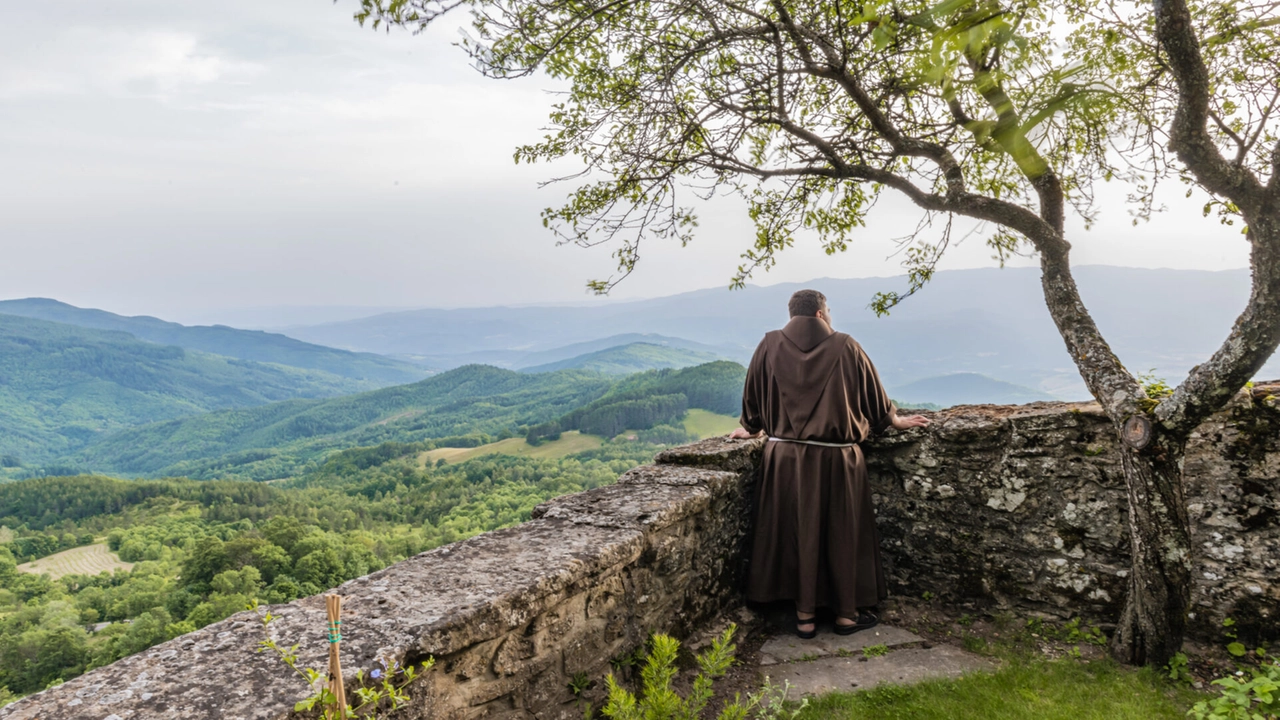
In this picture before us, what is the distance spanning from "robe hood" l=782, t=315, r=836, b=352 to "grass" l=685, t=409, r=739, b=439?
310 feet

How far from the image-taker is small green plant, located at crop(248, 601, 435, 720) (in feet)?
5.84

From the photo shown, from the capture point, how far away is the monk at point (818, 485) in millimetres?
3908

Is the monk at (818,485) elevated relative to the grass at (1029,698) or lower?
elevated

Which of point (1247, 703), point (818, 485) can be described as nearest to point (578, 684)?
point (818, 485)

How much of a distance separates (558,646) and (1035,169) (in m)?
2.42

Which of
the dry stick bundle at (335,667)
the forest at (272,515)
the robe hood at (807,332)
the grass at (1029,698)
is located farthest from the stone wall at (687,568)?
the robe hood at (807,332)

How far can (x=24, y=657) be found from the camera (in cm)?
4466

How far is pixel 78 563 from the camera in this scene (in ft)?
239

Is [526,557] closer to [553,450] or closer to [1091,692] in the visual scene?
[1091,692]

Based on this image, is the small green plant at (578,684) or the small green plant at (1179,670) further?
the small green plant at (1179,670)

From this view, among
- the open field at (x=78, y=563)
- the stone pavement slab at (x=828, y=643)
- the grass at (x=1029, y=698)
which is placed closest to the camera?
the grass at (x=1029, y=698)

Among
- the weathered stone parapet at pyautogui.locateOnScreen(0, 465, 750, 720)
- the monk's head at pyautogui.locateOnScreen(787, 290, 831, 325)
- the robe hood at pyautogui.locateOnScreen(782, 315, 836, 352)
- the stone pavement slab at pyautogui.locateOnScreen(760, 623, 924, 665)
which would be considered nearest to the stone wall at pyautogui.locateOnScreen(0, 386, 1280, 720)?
the weathered stone parapet at pyautogui.locateOnScreen(0, 465, 750, 720)

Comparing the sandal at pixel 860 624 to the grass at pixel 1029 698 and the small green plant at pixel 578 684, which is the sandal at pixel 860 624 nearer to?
the grass at pixel 1029 698

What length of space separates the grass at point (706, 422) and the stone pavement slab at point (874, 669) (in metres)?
94.6
